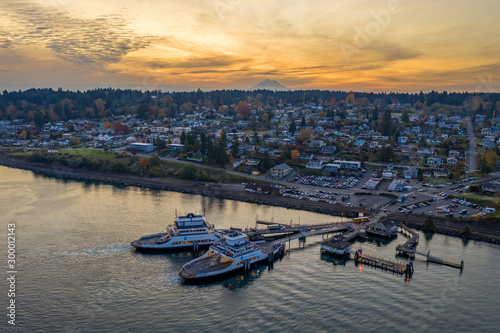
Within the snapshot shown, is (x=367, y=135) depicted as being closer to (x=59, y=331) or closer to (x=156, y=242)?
(x=156, y=242)

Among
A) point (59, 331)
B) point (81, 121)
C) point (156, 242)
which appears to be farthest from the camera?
point (81, 121)

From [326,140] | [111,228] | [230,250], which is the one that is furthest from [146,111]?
[230,250]

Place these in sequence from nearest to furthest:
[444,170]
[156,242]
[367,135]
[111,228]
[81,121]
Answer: [156,242], [111,228], [444,170], [367,135], [81,121]

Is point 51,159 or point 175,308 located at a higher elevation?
point 51,159

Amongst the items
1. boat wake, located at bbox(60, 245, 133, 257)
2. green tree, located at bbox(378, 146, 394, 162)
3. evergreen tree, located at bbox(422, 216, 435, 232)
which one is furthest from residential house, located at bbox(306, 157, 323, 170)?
boat wake, located at bbox(60, 245, 133, 257)

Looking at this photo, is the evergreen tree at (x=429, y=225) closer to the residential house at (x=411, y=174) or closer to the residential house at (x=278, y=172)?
the residential house at (x=411, y=174)

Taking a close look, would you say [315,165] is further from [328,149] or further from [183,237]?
[183,237]

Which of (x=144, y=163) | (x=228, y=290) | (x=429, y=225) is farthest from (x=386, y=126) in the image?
(x=228, y=290)
